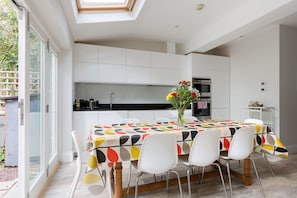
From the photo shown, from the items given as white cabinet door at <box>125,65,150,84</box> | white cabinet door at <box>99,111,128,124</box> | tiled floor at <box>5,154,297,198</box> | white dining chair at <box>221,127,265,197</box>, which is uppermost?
white cabinet door at <box>125,65,150,84</box>

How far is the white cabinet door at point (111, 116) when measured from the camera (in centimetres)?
366

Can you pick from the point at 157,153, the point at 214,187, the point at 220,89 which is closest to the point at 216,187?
the point at 214,187

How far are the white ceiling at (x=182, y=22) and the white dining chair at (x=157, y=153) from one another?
160cm

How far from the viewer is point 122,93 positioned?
452 centimetres

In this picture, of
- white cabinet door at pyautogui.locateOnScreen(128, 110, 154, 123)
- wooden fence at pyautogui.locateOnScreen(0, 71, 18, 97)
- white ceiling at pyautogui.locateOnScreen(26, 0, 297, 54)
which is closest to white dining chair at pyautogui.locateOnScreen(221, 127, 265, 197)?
white ceiling at pyautogui.locateOnScreen(26, 0, 297, 54)

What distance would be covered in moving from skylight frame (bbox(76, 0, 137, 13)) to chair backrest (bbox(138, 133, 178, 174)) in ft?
7.15

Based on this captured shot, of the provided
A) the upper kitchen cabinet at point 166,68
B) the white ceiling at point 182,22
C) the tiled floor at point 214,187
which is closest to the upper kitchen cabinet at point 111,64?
the white ceiling at point 182,22

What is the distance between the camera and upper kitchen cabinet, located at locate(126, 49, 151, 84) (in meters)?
4.12

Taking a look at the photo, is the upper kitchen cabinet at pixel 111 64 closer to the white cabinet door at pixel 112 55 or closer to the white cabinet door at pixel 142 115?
the white cabinet door at pixel 112 55

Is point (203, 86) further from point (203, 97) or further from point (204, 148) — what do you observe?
point (204, 148)

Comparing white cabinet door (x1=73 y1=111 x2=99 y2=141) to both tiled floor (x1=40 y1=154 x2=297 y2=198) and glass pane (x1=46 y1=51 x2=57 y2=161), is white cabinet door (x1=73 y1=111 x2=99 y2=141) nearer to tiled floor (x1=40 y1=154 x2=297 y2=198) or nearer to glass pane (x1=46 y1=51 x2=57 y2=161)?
glass pane (x1=46 y1=51 x2=57 y2=161)

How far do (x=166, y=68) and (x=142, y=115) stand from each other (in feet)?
4.31

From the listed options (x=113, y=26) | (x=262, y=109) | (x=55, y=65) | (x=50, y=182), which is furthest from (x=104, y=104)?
(x=262, y=109)

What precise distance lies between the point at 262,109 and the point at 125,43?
3390mm
